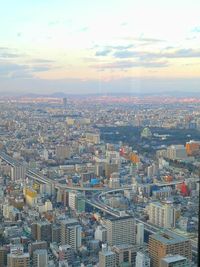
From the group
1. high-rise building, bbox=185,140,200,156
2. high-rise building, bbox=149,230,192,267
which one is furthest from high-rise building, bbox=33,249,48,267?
high-rise building, bbox=185,140,200,156

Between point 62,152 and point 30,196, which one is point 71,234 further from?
point 62,152

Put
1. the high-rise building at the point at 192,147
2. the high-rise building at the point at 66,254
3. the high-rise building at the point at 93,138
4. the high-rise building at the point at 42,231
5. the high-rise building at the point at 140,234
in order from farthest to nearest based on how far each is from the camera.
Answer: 1. the high-rise building at the point at 93,138
2. the high-rise building at the point at 192,147
3. the high-rise building at the point at 42,231
4. the high-rise building at the point at 140,234
5. the high-rise building at the point at 66,254

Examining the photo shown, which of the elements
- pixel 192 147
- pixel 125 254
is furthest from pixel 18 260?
pixel 192 147

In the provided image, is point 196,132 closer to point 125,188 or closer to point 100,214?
point 125,188

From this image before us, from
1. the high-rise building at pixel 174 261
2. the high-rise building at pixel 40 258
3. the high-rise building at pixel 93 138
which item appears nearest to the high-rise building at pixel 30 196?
the high-rise building at pixel 40 258

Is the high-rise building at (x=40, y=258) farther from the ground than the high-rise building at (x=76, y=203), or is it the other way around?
the high-rise building at (x=40, y=258)

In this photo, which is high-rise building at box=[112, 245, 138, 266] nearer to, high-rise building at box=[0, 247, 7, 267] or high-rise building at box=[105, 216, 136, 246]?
high-rise building at box=[105, 216, 136, 246]

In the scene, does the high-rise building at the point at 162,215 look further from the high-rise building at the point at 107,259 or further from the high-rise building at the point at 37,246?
the high-rise building at the point at 37,246
